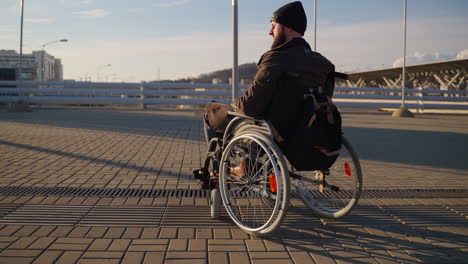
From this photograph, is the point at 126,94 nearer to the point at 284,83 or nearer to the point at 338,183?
the point at 338,183

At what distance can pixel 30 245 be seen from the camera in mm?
3148

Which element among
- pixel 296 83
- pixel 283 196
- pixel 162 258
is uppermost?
pixel 296 83

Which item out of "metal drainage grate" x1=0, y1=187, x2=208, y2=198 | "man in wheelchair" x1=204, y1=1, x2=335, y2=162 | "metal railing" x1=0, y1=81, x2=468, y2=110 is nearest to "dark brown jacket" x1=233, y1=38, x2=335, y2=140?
"man in wheelchair" x1=204, y1=1, x2=335, y2=162

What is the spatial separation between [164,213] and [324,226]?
145 cm

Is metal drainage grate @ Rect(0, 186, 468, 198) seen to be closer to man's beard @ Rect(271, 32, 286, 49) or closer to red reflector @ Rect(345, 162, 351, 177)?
red reflector @ Rect(345, 162, 351, 177)

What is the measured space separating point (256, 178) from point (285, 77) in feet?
2.93

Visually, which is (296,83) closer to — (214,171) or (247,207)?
(214,171)

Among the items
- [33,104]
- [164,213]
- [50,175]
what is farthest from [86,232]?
[33,104]

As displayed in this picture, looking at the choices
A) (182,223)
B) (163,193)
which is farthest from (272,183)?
(163,193)

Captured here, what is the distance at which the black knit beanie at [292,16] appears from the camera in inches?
139

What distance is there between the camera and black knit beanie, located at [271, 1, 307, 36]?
353 centimetres

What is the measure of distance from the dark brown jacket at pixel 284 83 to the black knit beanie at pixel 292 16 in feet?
0.53

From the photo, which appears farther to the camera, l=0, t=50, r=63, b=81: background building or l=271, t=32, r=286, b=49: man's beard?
l=0, t=50, r=63, b=81: background building

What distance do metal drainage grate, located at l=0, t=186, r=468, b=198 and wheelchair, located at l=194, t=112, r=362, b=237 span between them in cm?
56
